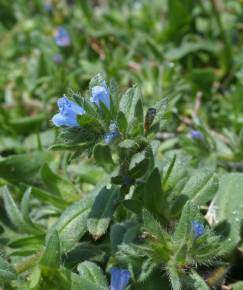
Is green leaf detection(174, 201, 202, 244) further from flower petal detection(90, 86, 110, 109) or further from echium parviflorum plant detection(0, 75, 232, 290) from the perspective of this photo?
flower petal detection(90, 86, 110, 109)

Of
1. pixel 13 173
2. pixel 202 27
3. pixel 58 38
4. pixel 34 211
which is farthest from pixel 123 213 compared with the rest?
pixel 202 27

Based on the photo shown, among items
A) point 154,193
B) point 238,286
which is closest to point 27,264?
point 154,193

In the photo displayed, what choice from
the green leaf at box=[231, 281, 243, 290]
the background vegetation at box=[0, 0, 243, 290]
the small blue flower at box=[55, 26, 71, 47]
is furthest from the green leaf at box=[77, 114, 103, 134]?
the small blue flower at box=[55, 26, 71, 47]

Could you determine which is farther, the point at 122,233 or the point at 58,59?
the point at 58,59

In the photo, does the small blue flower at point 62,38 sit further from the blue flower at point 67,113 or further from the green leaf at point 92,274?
the green leaf at point 92,274

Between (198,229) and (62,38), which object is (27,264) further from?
(62,38)

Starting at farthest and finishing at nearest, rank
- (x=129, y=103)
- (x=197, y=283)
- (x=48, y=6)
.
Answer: (x=48, y=6)
(x=129, y=103)
(x=197, y=283)
